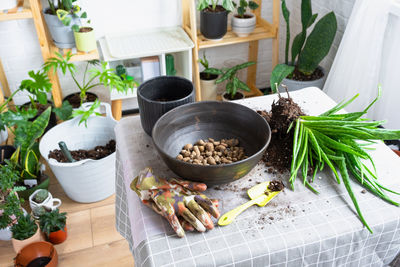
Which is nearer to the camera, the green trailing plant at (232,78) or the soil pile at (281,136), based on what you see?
the soil pile at (281,136)

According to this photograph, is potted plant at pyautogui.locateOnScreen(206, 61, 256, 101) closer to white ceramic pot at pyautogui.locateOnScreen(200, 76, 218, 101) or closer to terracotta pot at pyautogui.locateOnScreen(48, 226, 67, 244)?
white ceramic pot at pyautogui.locateOnScreen(200, 76, 218, 101)

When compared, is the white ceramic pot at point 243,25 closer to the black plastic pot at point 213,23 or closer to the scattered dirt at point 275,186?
the black plastic pot at point 213,23

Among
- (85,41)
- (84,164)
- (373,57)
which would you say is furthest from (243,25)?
(84,164)

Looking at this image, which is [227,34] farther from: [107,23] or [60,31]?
[60,31]

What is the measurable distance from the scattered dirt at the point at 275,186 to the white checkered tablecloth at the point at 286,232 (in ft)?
0.07

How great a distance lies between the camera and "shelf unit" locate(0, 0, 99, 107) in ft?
6.49

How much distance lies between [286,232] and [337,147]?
0.33 m

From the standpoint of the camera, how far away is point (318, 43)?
7.07 ft

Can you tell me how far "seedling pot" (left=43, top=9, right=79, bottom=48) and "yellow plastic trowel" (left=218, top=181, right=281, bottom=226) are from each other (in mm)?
1688

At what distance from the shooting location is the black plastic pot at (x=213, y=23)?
2.33 meters

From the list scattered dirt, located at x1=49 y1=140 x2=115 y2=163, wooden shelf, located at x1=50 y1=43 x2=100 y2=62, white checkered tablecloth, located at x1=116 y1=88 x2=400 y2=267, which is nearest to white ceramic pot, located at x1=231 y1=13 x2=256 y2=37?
wooden shelf, located at x1=50 y1=43 x2=100 y2=62

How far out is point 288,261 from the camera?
2.86 ft

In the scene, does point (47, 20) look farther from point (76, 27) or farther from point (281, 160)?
point (281, 160)

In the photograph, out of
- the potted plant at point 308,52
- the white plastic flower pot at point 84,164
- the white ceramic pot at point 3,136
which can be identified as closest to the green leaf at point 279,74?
the potted plant at point 308,52
